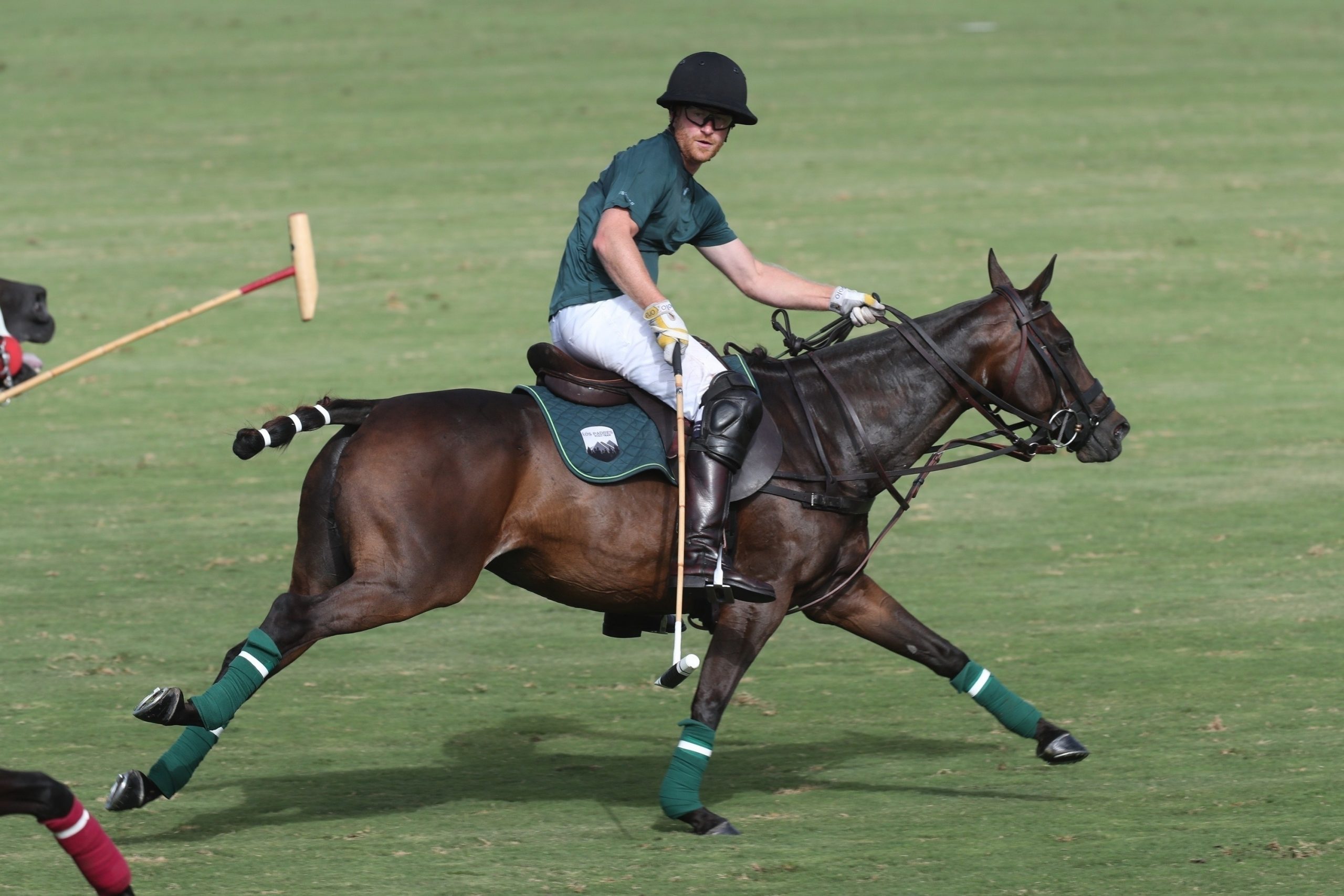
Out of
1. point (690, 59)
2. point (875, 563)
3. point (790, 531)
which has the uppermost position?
point (690, 59)

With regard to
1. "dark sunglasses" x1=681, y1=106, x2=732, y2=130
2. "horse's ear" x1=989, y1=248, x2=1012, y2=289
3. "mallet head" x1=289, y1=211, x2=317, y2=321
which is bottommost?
"horse's ear" x1=989, y1=248, x2=1012, y2=289

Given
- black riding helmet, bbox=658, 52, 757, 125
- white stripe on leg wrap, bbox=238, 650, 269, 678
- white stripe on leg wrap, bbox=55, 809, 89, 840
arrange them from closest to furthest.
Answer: white stripe on leg wrap, bbox=55, 809, 89, 840, white stripe on leg wrap, bbox=238, 650, 269, 678, black riding helmet, bbox=658, 52, 757, 125

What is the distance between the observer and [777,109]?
959 inches

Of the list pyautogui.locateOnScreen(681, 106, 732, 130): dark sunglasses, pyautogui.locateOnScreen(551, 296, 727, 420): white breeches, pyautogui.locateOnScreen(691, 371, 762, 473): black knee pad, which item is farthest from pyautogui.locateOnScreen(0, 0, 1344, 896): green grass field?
pyautogui.locateOnScreen(681, 106, 732, 130): dark sunglasses

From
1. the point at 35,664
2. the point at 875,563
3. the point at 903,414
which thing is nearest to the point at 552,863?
the point at 903,414

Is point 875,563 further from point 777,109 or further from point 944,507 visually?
point 777,109

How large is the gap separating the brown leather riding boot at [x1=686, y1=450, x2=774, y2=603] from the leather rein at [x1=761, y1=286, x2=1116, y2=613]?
41cm

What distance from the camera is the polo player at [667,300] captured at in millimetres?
7070

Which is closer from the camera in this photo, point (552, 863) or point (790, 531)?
point (552, 863)

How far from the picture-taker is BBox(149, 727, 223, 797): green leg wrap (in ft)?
22.3

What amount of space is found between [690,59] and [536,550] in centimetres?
182

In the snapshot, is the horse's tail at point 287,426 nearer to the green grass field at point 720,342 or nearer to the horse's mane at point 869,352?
the green grass field at point 720,342

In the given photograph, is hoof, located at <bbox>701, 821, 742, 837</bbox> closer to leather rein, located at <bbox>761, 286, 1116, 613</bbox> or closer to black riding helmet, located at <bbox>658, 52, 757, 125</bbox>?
leather rein, located at <bbox>761, 286, 1116, 613</bbox>

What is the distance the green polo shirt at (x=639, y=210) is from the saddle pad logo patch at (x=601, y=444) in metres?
0.51
